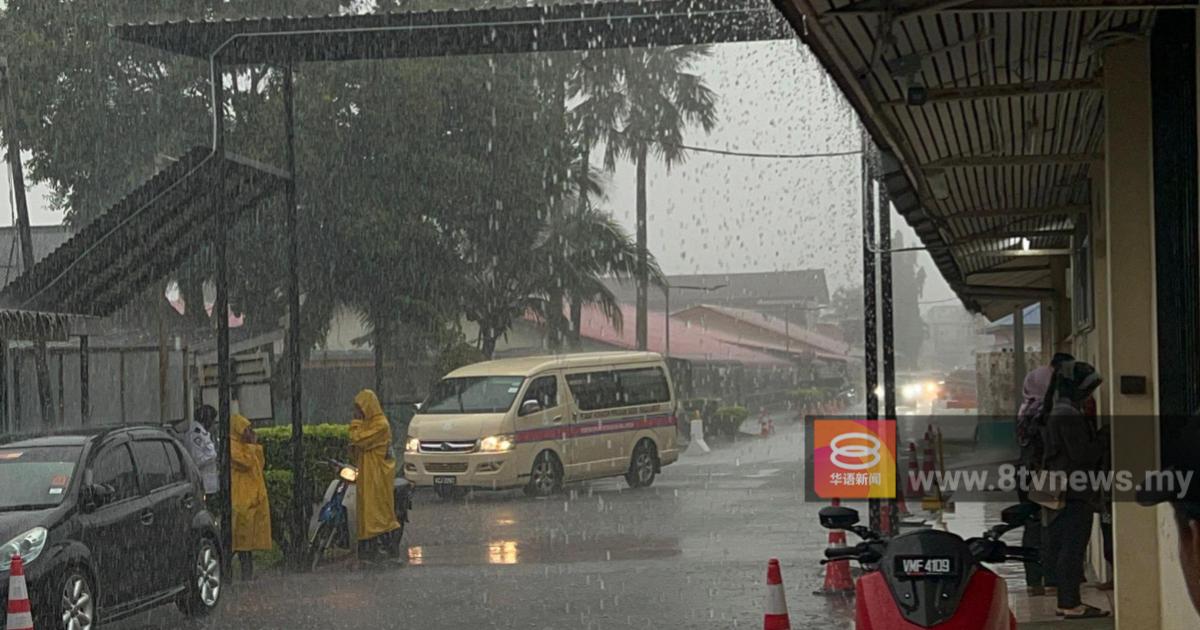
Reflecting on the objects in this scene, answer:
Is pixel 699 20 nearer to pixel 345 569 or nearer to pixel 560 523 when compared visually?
pixel 345 569

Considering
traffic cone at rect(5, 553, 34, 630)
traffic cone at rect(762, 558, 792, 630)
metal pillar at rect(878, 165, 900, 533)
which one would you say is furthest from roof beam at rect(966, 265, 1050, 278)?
traffic cone at rect(5, 553, 34, 630)

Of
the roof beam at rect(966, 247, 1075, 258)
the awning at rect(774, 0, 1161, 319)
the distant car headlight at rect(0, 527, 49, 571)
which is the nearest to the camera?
the awning at rect(774, 0, 1161, 319)

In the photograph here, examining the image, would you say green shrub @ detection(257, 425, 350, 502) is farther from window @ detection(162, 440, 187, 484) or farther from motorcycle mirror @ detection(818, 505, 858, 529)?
motorcycle mirror @ detection(818, 505, 858, 529)

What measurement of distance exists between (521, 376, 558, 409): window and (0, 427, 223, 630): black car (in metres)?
14.5

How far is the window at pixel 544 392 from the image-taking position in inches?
1091

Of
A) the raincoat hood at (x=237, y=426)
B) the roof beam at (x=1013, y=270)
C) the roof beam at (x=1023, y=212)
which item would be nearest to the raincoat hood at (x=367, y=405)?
the raincoat hood at (x=237, y=426)

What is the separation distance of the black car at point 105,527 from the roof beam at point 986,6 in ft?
21.6

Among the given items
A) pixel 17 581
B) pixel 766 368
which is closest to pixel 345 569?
pixel 17 581

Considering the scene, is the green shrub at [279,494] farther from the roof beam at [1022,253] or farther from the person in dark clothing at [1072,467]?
the person in dark clothing at [1072,467]

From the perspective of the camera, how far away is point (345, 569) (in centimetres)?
1650

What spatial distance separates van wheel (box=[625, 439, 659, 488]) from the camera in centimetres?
2922

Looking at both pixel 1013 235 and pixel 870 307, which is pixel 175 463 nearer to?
pixel 870 307

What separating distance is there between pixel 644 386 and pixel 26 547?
20165mm

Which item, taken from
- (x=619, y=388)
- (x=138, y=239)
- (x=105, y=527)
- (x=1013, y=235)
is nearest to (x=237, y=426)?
(x=138, y=239)
